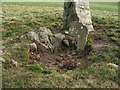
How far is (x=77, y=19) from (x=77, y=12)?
0.37m

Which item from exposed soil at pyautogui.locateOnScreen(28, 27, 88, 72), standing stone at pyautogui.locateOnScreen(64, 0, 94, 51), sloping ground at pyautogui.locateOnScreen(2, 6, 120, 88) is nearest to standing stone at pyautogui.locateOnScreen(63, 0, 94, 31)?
standing stone at pyautogui.locateOnScreen(64, 0, 94, 51)

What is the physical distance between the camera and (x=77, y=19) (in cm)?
2150

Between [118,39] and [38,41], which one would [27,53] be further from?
[118,39]

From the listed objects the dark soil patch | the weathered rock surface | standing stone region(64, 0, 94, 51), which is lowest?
the dark soil patch

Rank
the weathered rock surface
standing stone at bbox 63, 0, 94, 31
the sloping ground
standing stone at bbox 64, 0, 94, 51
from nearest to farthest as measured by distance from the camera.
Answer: the sloping ground → the weathered rock surface → standing stone at bbox 64, 0, 94, 51 → standing stone at bbox 63, 0, 94, 31

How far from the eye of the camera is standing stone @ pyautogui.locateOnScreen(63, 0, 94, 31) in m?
21.6

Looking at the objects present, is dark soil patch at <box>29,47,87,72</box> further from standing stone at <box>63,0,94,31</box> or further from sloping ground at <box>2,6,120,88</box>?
standing stone at <box>63,0,94,31</box>

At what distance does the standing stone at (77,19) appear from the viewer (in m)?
19.6

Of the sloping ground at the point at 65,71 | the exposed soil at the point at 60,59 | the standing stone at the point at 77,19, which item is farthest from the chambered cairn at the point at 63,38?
the sloping ground at the point at 65,71

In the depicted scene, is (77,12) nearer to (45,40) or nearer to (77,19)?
(77,19)

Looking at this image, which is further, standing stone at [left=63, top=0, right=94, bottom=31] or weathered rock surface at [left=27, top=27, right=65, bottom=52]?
standing stone at [left=63, top=0, right=94, bottom=31]

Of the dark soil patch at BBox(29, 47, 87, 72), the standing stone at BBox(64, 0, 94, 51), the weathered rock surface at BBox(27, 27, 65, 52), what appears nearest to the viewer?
the dark soil patch at BBox(29, 47, 87, 72)

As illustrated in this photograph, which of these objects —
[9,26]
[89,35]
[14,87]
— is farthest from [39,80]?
[9,26]

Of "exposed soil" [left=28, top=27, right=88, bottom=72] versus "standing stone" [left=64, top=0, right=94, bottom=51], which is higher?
"standing stone" [left=64, top=0, right=94, bottom=51]
